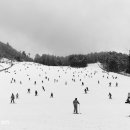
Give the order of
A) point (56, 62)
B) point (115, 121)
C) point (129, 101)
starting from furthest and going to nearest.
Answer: point (56, 62) → point (129, 101) → point (115, 121)

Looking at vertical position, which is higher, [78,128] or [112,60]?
[112,60]

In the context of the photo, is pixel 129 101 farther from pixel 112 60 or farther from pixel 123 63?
pixel 123 63

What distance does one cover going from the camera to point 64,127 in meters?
20.6

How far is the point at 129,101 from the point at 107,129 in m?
20.2

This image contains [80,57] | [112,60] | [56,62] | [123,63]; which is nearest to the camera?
[112,60]

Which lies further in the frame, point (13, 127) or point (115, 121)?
point (115, 121)

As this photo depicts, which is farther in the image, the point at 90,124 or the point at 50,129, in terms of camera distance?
the point at 90,124

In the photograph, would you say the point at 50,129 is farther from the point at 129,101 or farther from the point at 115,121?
the point at 129,101

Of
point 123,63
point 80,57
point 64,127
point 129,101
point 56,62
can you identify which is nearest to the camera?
point 64,127

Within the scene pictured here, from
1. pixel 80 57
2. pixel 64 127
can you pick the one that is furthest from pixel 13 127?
pixel 80 57

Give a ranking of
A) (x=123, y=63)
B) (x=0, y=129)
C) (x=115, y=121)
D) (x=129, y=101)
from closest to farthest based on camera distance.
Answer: (x=0, y=129) → (x=115, y=121) → (x=129, y=101) → (x=123, y=63)

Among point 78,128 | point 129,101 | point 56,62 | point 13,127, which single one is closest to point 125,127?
point 78,128

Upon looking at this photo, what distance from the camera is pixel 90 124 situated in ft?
71.7

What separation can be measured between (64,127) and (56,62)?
179 meters
